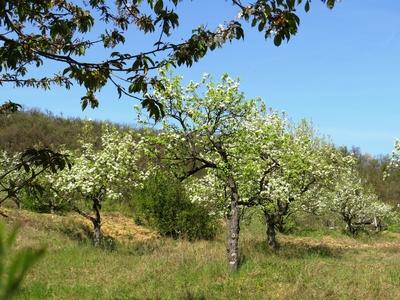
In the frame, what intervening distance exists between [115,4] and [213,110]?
1056 centimetres

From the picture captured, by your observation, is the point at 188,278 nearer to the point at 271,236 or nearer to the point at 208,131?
the point at 208,131

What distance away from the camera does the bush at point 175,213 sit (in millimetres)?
27562

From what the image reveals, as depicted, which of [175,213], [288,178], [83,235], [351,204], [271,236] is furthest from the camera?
[351,204]

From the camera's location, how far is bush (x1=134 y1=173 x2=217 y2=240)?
27.6 meters

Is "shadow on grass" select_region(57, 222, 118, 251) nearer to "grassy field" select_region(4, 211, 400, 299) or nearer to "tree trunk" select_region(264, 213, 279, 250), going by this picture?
"grassy field" select_region(4, 211, 400, 299)

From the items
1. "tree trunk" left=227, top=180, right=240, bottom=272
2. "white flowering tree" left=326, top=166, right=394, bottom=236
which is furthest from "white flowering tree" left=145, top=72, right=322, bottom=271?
"white flowering tree" left=326, top=166, right=394, bottom=236

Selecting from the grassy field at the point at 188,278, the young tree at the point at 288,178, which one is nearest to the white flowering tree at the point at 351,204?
the young tree at the point at 288,178

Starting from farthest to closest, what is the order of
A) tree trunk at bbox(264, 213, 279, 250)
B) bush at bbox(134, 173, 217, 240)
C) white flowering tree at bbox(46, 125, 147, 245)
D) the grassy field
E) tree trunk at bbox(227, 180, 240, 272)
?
bush at bbox(134, 173, 217, 240)
tree trunk at bbox(264, 213, 279, 250)
white flowering tree at bbox(46, 125, 147, 245)
tree trunk at bbox(227, 180, 240, 272)
the grassy field

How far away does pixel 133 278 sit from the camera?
13984 millimetres

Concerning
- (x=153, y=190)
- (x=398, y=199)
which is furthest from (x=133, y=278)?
(x=398, y=199)

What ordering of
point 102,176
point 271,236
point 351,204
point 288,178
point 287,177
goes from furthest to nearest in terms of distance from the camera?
point 351,204 < point 271,236 < point 288,178 < point 102,176 < point 287,177

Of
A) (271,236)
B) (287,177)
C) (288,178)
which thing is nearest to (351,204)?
(271,236)

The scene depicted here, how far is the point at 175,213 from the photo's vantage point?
2819 cm

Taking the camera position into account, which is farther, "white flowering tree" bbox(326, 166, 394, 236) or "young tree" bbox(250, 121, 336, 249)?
"white flowering tree" bbox(326, 166, 394, 236)
